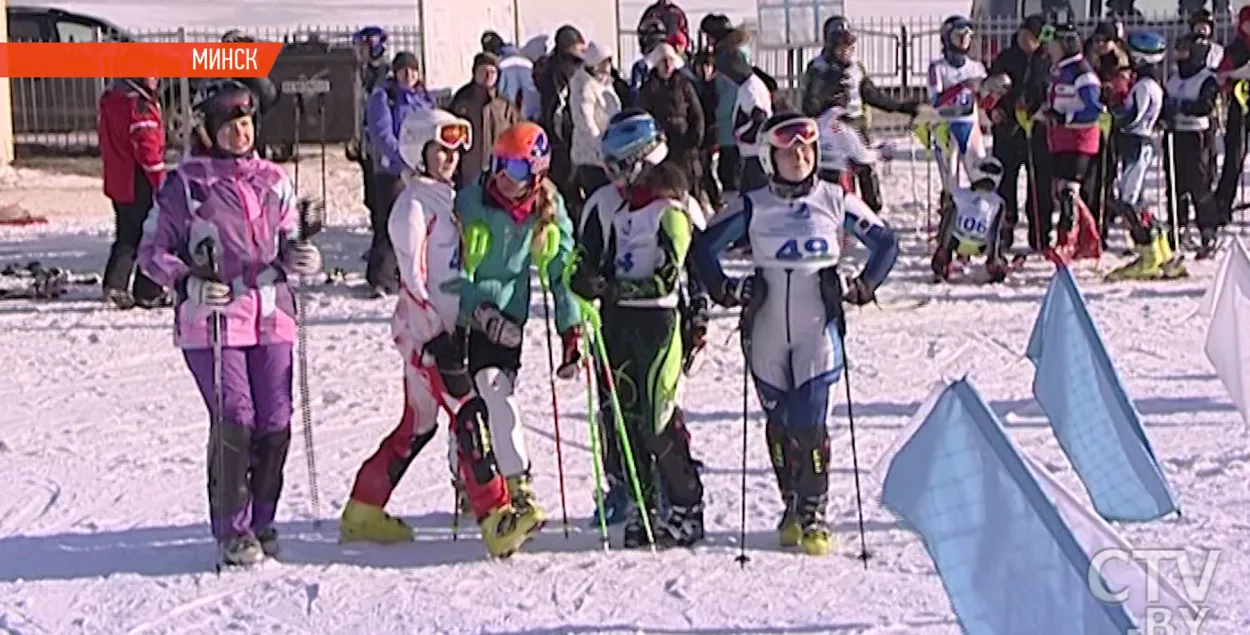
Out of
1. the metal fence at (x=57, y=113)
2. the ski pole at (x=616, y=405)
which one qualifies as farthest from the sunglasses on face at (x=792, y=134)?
the metal fence at (x=57, y=113)

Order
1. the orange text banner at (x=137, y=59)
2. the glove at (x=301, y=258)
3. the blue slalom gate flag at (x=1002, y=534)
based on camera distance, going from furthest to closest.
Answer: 1. the orange text banner at (x=137, y=59)
2. the glove at (x=301, y=258)
3. the blue slalom gate flag at (x=1002, y=534)

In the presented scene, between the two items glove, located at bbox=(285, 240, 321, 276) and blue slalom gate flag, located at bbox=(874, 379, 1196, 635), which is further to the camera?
glove, located at bbox=(285, 240, 321, 276)

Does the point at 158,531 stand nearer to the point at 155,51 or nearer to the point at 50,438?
the point at 50,438

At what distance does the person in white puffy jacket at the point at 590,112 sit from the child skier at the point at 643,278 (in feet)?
20.3

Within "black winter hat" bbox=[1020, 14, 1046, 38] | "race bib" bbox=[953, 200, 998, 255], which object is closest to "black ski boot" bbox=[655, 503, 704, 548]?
"race bib" bbox=[953, 200, 998, 255]

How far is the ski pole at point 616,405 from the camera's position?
22.3ft

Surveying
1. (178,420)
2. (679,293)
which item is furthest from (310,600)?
(178,420)

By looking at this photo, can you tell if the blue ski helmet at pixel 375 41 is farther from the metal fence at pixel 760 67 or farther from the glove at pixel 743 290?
the glove at pixel 743 290

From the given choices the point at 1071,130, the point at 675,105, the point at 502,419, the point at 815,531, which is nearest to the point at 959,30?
the point at 1071,130

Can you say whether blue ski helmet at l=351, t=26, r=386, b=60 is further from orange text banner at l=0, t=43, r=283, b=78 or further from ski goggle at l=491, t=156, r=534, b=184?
ski goggle at l=491, t=156, r=534, b=184

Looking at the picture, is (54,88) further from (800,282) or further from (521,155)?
(800,282)

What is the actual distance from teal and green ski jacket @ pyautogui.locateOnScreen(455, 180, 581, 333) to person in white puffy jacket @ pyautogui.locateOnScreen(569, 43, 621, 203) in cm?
618

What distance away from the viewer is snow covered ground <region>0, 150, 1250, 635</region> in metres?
6.25

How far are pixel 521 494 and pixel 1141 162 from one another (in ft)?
27.0
